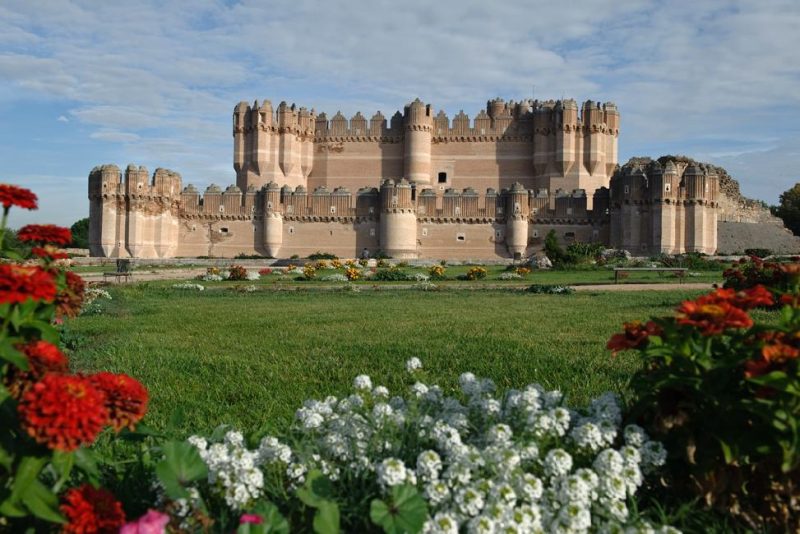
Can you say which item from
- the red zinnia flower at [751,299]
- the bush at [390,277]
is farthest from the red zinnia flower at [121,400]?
the bush at [390,277]

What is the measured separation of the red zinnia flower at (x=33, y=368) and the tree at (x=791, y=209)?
65.1 metres

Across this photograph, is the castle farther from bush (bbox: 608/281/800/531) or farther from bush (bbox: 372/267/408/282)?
bush (bbox: 608/281/800/531)

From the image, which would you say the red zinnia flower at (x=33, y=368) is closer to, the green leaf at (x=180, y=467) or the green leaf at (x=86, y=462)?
the green leaf at (x=86, y=462)

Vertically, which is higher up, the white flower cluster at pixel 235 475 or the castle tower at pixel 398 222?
the castle tower at pixel 398 222

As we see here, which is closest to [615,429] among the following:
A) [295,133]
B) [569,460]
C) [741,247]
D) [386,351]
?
[569,460]

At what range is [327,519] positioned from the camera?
98.4 inches

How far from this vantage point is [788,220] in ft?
201

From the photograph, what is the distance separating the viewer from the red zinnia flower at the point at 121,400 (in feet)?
8.19

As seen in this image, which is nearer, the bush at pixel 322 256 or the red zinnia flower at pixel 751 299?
the red zinnia flower at pixel 751 299

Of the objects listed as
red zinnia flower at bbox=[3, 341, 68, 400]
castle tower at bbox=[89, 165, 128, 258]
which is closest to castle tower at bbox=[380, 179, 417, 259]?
castle tower at bbox=[89, 165, 128, 258]

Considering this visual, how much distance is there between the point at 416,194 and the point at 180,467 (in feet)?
139

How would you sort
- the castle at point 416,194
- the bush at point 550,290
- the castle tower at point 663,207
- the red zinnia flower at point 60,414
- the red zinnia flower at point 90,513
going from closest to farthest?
the red zinnia flower at point 60,414, the red zinnia flower at point 90,513, the bush at point 550,290, the castle tower at point 663,207, the castle at point 416,194

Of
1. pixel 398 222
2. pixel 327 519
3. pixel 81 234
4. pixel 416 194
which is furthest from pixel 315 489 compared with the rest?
pixel 81 234

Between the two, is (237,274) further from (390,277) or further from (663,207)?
(663,207)
